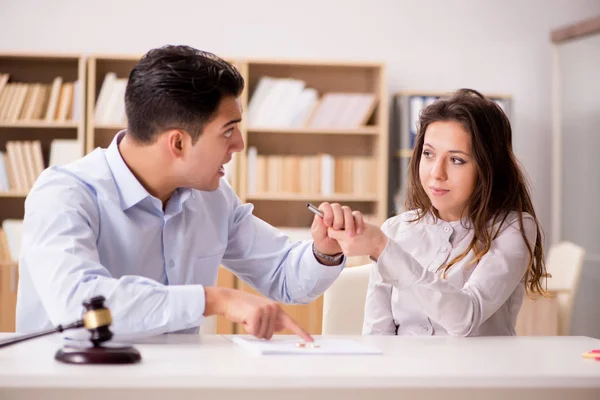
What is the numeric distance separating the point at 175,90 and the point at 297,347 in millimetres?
663

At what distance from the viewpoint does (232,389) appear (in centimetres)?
123

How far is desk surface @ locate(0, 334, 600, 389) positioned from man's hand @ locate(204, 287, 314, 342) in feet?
0.17

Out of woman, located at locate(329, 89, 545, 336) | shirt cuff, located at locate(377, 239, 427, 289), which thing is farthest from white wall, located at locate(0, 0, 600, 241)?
shirt cuff, located at locate(377, 239, 427, 289)

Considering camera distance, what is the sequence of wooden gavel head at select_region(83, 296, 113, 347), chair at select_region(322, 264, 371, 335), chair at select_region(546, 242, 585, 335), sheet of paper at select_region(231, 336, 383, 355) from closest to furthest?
wooden gavel head at select_region(83, 296, 113, 347)
sheet of paper at select_region(231, 336, 383, 355)
chair at select_region(322, 264, 371, 335)
chair at select_region(546, 242, 585, 335)

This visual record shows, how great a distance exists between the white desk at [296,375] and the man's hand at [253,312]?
6 centimetres

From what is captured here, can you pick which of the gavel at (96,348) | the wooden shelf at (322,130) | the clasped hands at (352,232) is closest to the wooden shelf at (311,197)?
the wooden shelf at (322,130)

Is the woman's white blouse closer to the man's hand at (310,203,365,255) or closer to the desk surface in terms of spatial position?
the man's hand at (310,203,365,255)

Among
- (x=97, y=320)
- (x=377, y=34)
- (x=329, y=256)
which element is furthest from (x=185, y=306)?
(x=377, y=34)

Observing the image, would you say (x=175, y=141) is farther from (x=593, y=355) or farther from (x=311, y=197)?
(x=311, y=197)

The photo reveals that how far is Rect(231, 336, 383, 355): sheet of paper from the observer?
136cm

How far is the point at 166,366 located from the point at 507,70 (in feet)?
15.1

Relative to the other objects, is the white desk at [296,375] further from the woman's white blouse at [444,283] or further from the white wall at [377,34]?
the white wall at [377,34]

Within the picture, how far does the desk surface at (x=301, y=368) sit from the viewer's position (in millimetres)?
1121

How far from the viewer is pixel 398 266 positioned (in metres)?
1.65
